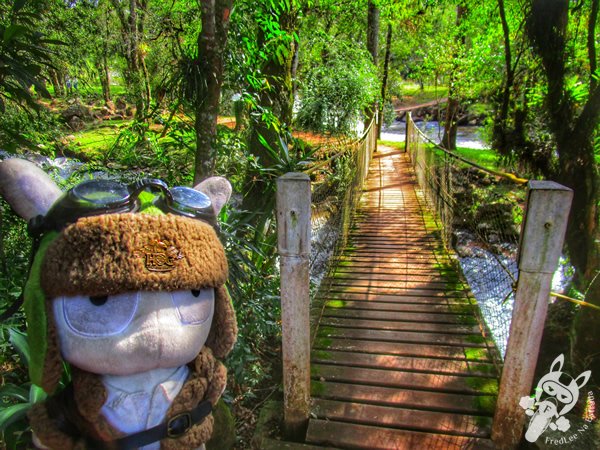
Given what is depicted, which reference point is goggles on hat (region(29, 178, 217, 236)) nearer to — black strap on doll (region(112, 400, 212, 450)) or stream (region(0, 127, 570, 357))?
black strap on doll (region(112, 400, 212, 450))

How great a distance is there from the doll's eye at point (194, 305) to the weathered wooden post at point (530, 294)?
4.57ft

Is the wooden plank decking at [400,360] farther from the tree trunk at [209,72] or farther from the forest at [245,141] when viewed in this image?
the tree trunk at [209,72]

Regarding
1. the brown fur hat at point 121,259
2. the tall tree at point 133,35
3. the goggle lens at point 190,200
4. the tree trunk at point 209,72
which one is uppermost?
the tall tree at point 133,35

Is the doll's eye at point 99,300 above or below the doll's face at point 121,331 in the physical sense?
above

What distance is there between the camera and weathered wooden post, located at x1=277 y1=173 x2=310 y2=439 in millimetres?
1821

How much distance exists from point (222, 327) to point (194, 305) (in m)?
0.22

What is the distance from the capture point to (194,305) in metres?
1.15

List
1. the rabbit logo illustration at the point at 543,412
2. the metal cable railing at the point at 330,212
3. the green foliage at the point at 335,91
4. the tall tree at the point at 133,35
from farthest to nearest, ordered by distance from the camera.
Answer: the tall tree at the point at 133,35 → the green foliage at the point at 335,91 → the metal cable railing at the point at 330,212 → the rabbit logo illustration at the point at 543,412

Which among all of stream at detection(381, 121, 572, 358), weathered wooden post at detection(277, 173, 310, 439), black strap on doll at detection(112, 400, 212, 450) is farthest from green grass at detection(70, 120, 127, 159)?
stream at detection(381, 121, 572, 358)

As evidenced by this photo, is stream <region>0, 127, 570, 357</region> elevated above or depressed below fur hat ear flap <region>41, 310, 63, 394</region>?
below

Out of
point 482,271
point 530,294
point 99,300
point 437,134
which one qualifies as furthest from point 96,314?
point 437,134

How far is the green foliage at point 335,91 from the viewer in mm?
8125

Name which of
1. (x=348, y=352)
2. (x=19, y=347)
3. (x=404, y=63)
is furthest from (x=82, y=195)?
(x=404, y=63)

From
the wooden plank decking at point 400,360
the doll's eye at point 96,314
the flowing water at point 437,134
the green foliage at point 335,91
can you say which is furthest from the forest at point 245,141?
the flowing water at point 437,134
